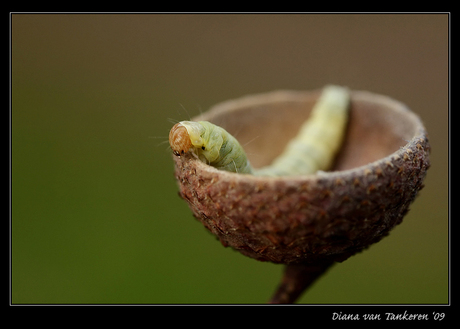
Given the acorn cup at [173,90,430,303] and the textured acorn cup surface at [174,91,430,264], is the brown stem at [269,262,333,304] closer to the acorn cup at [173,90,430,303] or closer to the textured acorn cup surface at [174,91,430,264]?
the acorn cup at [173,90,430,303]

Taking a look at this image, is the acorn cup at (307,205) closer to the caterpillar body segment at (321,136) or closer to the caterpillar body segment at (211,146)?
the caterpillar body segment at (211,146)

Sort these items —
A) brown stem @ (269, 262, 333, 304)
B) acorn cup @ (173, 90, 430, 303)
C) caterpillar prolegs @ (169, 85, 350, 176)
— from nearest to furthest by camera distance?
acorn cup @ (173, 90, 430, 303) < caterpillar prolegs @ (169, 85, 350, 176) < brown stem @ (269, 262, 333, 304)

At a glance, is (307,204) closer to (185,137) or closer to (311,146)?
(185,137)

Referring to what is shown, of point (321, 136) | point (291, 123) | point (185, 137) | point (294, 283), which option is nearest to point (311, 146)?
point (321, 136)

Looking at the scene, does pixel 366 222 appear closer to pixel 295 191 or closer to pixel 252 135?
pixel 295 191

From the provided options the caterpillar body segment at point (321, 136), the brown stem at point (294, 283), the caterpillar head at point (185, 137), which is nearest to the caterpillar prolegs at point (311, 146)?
the caterpillar body segment at point (321, 136)

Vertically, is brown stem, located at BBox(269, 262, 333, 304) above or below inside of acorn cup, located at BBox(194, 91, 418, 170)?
below

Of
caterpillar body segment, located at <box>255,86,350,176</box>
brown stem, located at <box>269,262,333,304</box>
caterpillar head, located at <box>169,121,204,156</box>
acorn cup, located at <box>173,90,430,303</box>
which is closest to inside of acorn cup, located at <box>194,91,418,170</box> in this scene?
caterpillar body segment, located at <box>255,86,350,176</box>
